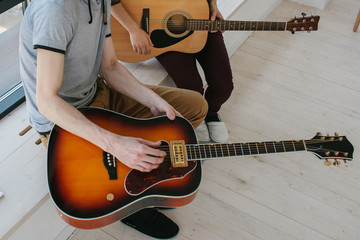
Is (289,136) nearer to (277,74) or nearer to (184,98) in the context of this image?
(277,74)

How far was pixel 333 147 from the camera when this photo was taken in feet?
4.16

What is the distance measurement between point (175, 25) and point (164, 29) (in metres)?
0.06

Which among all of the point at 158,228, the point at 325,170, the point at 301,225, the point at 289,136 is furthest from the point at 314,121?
the point at 158,228

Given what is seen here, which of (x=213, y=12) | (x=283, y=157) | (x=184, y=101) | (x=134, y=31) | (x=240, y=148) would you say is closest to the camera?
(x=240, y=148)

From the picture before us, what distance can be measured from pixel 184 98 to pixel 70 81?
0.54 metres

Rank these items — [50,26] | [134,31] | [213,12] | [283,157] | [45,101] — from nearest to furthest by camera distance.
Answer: [50,26] → [45,101] → [134,31] → [213,12] → [283,157]

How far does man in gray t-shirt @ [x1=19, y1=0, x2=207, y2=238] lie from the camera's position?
1013 mm

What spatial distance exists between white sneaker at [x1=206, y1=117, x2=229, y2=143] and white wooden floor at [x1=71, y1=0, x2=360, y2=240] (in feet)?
0.28

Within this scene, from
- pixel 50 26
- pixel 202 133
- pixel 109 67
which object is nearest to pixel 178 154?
pixel 109 67

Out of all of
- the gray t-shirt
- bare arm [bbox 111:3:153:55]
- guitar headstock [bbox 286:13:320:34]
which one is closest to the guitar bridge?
the gray t-shirt

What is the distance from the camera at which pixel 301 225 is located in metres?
1.68

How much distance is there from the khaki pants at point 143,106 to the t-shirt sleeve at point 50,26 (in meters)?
0.42

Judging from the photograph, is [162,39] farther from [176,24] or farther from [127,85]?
[127,85]

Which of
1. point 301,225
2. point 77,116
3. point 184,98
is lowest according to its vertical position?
point 301,225
